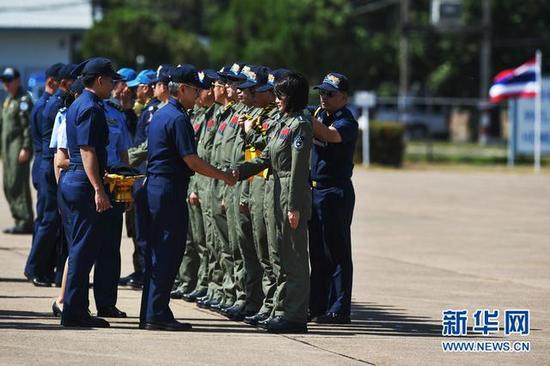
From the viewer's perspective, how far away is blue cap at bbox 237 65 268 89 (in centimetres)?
1092

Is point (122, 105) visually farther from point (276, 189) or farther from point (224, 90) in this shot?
point (276, 189)

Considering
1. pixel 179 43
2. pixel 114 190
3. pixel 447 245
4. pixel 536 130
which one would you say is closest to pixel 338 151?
pixel 114 190

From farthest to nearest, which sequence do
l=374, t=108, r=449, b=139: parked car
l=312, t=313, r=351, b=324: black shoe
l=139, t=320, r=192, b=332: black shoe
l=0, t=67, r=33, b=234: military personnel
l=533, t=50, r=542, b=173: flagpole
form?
1. l=374, t=108, r=449, b=139: parked car
2. l=533, t=50, r=542, b=173: flagpole
3. l=0, t=67, r=33, b=234: military personnel
4. l=312, t=313, r=351, b=324: black shoe
5. l=139, t=320, r=192, b=332: black shoe

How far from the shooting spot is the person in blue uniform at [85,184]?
400 inches

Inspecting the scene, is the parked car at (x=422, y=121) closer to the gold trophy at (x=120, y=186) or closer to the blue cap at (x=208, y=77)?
the blue cap at (x=208, y=77)

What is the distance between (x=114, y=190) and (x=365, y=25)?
54.2m

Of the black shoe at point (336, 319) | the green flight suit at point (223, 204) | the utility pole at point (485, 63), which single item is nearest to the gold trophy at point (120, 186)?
the green flight suit at point (223, 204)

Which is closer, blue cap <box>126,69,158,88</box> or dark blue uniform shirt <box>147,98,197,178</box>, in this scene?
dark blue uniform shirt <box>147,98,197,178</box>

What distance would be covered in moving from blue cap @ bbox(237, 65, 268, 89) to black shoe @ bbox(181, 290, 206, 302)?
2107 millimetres

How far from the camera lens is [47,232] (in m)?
13.2

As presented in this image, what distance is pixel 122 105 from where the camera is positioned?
13.0m

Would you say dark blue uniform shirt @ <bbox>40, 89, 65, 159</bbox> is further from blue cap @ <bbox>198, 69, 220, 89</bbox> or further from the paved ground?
blue cap @ <bbox>198, 69, 220, 89</bbox>

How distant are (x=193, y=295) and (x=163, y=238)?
205 centimetres

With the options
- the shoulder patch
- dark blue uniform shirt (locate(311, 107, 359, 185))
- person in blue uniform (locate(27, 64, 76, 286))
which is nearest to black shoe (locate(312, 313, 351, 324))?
dark blue uniform shirt (locate(311, 107, 359, 185))
